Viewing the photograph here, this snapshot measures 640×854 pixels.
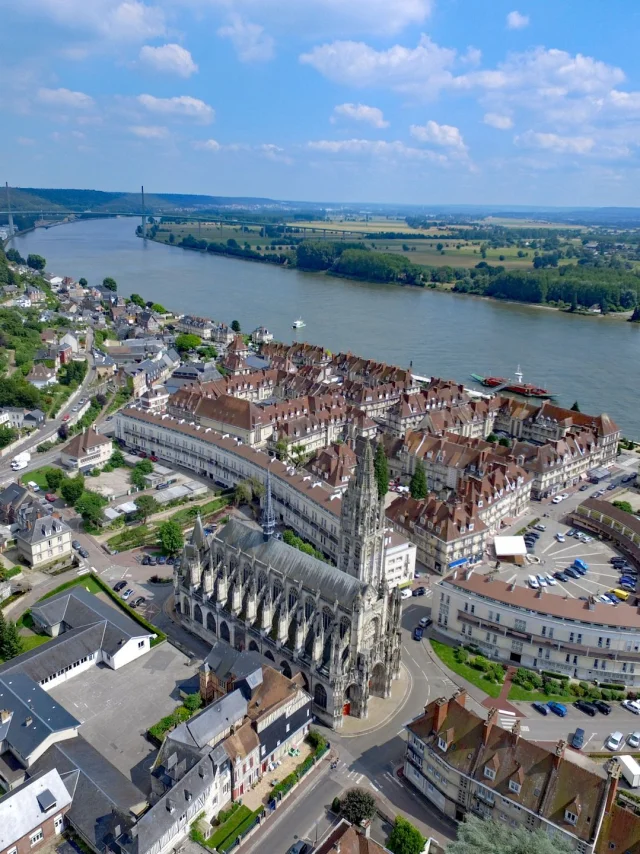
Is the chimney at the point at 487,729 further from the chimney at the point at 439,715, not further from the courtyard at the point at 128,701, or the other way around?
the courtyard at the point at 128,701

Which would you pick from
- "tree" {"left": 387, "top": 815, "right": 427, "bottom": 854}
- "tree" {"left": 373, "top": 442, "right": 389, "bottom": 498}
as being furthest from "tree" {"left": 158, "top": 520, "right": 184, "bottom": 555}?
"tree" {"left": 387, "top": 815, "right": 427, "bottom": 854}

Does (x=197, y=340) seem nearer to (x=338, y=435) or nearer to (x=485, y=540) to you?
(x=338, y=435)

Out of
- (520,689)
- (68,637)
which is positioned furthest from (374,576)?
(68,637)

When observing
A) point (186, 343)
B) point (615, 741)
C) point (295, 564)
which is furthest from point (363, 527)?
point (186, 343)

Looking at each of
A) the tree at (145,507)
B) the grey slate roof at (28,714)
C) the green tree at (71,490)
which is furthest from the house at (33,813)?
the green tree at (71,490)

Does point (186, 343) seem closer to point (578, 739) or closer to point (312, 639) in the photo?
point (312, 639)

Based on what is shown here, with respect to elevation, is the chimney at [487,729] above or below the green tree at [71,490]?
above

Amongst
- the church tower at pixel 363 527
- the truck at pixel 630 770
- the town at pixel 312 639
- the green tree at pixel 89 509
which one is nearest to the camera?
the town at pixel 312 639
